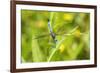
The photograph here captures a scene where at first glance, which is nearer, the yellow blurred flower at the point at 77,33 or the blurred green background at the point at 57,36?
the blurred green background at the point at 57,36

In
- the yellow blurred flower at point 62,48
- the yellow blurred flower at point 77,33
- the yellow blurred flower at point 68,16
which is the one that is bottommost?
the yellow blurred flower at point 62,48

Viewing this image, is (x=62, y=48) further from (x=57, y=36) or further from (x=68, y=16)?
(x=68, y=16)

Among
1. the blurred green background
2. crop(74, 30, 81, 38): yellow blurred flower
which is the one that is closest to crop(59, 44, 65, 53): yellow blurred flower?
the blurred green background

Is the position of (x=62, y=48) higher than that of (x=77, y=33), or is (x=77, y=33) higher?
(x=77, y=33)

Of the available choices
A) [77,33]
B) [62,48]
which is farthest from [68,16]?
[62,48]

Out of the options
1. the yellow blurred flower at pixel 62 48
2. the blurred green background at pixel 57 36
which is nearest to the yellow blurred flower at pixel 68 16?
the blurred green background at pixel 57 36

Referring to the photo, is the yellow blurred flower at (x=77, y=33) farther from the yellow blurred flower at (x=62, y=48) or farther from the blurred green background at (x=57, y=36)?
the yellow blurred flower at (x=62, y=48)

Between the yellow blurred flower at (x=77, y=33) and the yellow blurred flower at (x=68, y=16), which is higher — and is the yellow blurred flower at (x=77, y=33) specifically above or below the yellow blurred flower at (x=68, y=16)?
below

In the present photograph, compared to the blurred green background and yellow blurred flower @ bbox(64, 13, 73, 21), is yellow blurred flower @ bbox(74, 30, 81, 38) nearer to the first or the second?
the blurred green background

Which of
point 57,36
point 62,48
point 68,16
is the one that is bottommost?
point 62,48

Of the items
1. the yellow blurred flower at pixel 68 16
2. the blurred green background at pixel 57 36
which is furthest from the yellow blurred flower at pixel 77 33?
the yellow blurred flower at pixel 68 16
